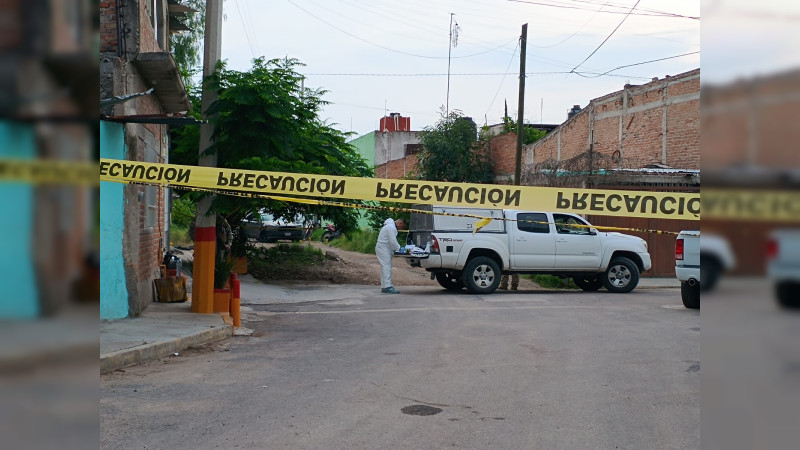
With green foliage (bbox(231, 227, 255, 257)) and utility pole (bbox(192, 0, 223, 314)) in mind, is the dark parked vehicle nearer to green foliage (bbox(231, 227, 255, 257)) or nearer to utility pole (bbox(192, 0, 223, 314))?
green foliage (bbox(231, 227, 255, 257))

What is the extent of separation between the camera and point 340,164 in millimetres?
16234

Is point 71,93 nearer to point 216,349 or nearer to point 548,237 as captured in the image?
point 216,349

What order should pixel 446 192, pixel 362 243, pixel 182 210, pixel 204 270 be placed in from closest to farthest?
pixel 446 192 < pixel 204 270 < pixel 182 210 < pixel 362 243

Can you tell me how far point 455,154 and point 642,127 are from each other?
8.59 metres

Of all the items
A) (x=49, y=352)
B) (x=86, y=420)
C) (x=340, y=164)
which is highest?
(x=340, y=164)

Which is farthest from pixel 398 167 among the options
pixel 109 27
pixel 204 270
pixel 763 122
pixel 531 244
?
pixel 763 122

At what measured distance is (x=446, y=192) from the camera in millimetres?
7066

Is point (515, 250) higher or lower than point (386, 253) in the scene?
higher

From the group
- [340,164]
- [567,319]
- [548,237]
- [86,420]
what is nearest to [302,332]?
→ [567,319]

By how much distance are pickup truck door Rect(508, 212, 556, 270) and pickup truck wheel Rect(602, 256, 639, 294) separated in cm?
153

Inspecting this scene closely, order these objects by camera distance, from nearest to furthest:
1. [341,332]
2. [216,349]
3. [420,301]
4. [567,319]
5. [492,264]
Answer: [216,349] → [341,332] → [567,319] → [420,301] → [492,264]

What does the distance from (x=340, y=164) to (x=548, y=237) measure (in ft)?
17.3

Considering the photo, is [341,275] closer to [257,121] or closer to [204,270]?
[204,270]

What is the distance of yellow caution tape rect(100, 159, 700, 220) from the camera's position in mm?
6730
